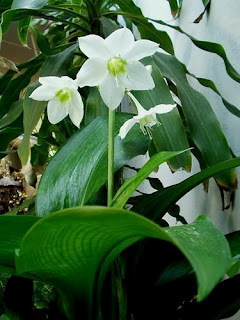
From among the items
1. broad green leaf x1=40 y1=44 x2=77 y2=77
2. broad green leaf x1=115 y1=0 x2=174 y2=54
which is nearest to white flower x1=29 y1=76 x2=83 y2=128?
broad green leaf x1=40 y1=44 x2=77 y2=77

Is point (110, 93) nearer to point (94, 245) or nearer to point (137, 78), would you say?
point (137, 78)

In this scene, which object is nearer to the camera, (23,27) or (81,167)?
(81,167)

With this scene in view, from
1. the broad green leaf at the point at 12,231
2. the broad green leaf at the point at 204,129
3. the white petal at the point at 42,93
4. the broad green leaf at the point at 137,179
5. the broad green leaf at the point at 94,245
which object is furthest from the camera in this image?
the broad green leaf at the point at 204,129

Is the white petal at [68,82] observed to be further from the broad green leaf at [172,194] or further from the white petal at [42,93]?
the broad green leaf at [172,194]

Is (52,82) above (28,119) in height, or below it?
above

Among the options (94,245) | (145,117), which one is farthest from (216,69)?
(94,245)

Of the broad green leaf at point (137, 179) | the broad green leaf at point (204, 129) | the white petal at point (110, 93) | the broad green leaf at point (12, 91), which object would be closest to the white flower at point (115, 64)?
the white petal at point (110, 93)
